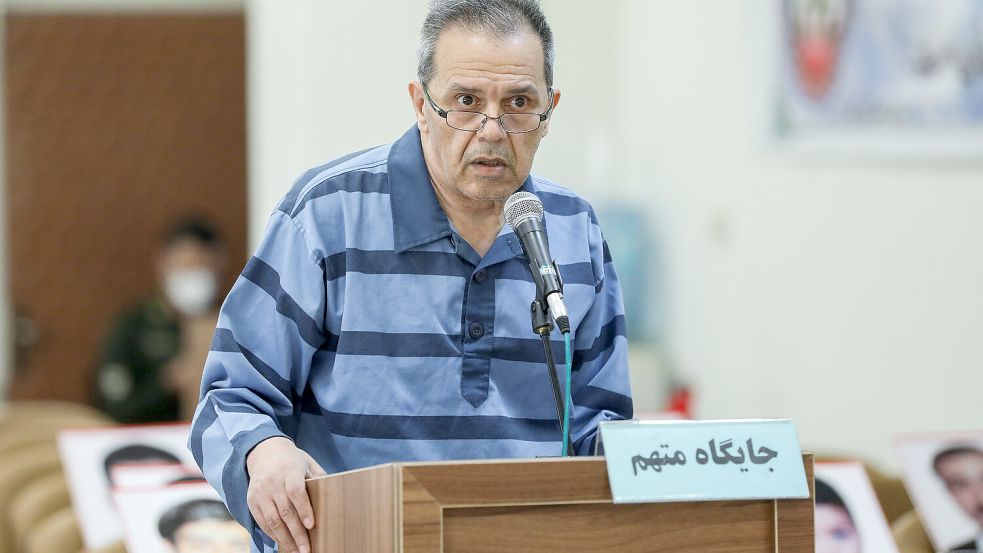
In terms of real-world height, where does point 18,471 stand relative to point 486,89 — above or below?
below

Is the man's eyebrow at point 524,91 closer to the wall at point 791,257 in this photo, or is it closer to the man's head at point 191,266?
the wall at point 791,257

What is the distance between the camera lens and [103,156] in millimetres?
7609

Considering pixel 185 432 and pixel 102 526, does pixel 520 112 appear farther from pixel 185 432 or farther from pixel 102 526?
pixel 185 432

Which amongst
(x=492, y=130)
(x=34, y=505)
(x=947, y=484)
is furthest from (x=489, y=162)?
(x=34, y=505)

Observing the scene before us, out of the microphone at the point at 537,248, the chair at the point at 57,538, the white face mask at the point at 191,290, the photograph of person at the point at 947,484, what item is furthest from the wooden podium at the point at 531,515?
the white face mask at the point at 191,290

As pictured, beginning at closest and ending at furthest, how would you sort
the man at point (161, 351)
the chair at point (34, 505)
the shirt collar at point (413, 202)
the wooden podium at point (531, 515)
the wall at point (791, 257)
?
the wooden podium at point (531, 515) → the shirt collar at point (413, 202) → the chair at point (34, 505) → the wall at point (791, 257) → the man at point (161, 351)

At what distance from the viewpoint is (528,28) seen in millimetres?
1979

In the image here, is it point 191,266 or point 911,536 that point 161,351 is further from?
point 911,536

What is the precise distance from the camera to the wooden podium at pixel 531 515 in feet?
4.90

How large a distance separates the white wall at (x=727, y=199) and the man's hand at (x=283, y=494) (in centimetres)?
274

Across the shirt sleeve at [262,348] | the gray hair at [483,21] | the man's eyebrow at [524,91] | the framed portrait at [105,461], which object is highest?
the gray hair at [483,21]

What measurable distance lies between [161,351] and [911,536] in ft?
14.2

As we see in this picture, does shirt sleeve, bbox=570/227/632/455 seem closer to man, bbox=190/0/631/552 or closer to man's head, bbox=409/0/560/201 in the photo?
man, bbox=190/0/631/552

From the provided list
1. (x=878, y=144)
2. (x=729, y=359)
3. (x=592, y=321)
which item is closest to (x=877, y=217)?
(x=878, y=144)
